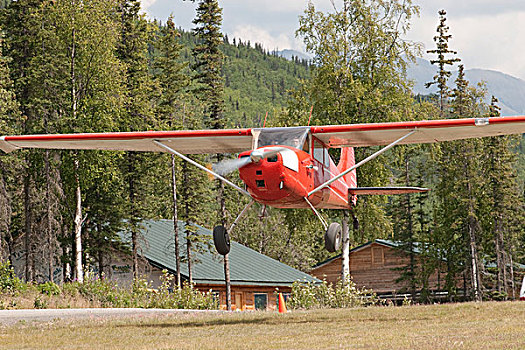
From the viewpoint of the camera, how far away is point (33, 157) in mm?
35156

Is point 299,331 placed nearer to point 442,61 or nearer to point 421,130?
point 421,130

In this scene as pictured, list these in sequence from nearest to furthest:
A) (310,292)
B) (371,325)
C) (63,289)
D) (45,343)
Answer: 1. (45,343)
2. (371,325)
3. (310,292)
4. (63,289)

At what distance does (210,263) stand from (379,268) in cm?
1616

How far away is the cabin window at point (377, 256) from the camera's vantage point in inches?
2095

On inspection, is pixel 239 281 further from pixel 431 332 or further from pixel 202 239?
pixel 431 332

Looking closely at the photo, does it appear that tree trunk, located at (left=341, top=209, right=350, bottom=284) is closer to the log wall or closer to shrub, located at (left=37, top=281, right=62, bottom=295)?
shrub, located at (left=37, top=281, right=62, bottom=295)

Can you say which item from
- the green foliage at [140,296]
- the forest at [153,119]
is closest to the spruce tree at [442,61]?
the forest at [153,119]

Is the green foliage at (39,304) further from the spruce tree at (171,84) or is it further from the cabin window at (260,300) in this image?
the cabin window at (260,300)

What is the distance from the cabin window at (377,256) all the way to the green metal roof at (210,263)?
8527mm

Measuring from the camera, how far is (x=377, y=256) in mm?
53438

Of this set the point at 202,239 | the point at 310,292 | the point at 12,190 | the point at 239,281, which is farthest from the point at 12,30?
the point at 310,292

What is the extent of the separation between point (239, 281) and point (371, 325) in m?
27.6

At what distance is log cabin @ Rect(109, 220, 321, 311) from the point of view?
1553 inches

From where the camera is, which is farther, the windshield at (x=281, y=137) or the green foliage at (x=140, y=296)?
the green foliage at (x=140, y=296)
